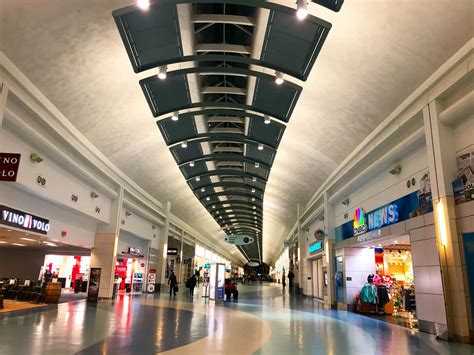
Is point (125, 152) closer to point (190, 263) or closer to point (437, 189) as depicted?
point (437, 189)

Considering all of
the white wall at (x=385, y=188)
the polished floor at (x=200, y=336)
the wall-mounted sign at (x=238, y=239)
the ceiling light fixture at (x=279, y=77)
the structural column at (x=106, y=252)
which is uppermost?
the ceiling light fixture at (x=279, y=77)

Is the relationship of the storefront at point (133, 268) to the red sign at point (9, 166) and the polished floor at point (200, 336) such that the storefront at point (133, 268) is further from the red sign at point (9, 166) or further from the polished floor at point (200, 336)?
the red sign at point (9, 166)

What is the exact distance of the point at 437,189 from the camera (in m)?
7.71

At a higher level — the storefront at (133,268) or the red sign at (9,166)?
the red sign at (9,166)

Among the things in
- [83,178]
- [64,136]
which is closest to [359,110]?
[64,136]

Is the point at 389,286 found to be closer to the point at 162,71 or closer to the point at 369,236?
the point at 369,236

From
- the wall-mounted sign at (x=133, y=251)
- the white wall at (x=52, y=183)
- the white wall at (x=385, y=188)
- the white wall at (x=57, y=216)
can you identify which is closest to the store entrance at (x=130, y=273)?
the wall-mounted sign at (x=133, y=251)

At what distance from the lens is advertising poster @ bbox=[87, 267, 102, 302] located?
1488cm

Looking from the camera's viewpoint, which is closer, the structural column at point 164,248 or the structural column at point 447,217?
the structural column at point 447,217

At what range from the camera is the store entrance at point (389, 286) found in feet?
41.4

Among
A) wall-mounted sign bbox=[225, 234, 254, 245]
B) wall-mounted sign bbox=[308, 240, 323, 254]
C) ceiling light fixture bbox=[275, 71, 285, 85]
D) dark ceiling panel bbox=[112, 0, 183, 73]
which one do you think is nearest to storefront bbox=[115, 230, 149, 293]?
wall-mounted sign bbox=[308, 240, 323, 254]

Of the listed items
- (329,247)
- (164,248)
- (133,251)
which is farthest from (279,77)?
(164,248)

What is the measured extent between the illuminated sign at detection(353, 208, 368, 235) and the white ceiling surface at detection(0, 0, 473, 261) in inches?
87.1

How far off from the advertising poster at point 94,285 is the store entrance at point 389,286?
35.0 ft
